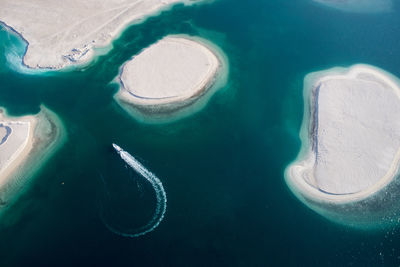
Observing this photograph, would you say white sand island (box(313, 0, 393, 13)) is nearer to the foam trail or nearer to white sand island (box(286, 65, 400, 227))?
white sand island (box(286, 65, 400, 227))

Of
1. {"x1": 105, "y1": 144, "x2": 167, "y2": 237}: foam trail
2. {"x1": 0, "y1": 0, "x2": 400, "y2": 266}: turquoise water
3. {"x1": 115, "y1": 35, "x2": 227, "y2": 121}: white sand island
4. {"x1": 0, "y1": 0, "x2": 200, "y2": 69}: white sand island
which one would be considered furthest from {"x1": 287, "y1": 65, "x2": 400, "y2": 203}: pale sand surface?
{"x1": 0, "y1": 0, "x2": 200, "y2": 69}: white sand island

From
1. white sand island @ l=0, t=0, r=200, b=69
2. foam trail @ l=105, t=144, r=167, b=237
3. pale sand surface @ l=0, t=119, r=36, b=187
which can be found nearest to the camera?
foam trail @ l=105, t=144, r=167, b=237

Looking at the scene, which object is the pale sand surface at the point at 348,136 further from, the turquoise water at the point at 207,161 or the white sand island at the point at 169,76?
the white sand island at the point at 169,76

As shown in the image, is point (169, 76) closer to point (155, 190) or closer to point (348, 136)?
point (155, 190)

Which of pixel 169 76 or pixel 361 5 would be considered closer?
pixel 169 76

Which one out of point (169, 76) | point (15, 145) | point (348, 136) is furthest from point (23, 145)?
point (348, 136)
